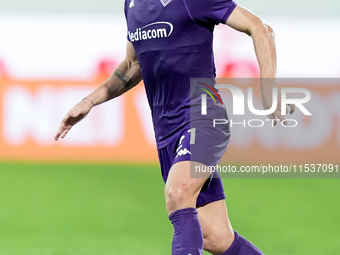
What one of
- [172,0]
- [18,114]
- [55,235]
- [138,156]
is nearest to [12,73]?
[18,114]

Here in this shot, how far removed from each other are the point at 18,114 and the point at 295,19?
3.37 meters

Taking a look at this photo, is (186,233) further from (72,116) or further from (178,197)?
(72,116)

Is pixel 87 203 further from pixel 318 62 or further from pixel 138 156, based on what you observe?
pixel 318 62

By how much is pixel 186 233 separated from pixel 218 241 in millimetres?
596

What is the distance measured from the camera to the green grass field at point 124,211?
261 inches

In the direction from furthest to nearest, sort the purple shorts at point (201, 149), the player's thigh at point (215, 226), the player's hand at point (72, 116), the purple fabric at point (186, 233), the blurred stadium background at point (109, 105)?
the blurred stadium background at point (109, 105) → the player's hand at point (72, 116) → the player's thigh at point (215, 226) → the purple shorts at point (201, 149) → the purple fabric at point (186, 233)

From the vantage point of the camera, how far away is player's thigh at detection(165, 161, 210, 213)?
Answer: 3693 mm

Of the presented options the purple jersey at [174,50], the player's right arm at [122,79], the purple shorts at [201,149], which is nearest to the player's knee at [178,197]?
the purple shorts at [201,149]

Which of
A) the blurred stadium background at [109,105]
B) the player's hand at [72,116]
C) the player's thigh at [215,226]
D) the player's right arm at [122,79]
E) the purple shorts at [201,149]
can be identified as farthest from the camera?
the blurred stadium background at [109,105]

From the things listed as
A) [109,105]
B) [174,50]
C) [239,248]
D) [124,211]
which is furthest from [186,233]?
[109,105]

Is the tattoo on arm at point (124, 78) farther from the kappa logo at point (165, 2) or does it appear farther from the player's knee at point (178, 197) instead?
the player's knee at point (178, 197)

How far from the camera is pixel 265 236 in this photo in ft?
23.1

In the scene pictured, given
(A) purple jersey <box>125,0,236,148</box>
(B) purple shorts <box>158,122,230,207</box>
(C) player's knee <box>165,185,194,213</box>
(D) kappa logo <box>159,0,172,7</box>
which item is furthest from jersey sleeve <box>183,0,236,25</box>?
(C) player's knee <box>165,185,194,213</box>

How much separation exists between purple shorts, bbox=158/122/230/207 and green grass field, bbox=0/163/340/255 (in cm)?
222
